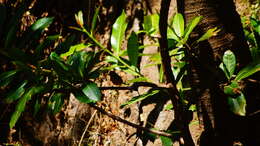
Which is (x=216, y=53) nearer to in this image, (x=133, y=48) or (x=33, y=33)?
(x=133, y=48)

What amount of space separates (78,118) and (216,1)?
150cm

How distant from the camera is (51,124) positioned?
2.47 meters

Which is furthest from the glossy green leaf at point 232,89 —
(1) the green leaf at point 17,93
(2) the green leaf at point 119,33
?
(1) the green leaf at point 17,93

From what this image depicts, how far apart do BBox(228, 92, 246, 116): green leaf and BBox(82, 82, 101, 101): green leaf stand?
1.57 ft

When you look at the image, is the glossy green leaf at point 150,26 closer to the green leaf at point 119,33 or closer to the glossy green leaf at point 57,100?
the green leaf at point 119,33

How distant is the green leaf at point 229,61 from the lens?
108 cm

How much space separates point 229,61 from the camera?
109cm

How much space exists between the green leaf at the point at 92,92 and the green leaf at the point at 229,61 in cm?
50

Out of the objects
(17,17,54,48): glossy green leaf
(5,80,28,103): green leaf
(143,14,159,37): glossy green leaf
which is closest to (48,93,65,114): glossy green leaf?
(5,80,28,103): green leaf

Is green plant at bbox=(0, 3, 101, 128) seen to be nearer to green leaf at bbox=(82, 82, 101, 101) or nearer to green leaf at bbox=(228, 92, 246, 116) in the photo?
green leaf at bbox=(82, 82, 101, 101)

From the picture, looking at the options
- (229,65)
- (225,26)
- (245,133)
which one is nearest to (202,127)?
(245,133)

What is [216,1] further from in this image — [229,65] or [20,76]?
[20,76]

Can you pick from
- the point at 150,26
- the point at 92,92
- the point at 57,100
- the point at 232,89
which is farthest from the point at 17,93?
the point at 232,89

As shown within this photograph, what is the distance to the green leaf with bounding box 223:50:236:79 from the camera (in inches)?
42.4
